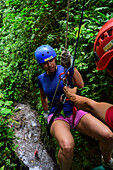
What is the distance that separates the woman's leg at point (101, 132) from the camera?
1.89m

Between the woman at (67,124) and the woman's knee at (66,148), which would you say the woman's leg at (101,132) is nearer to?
the woman at (67,124)

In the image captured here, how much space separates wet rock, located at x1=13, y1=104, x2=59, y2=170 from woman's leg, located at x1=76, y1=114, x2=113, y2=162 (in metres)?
1.74

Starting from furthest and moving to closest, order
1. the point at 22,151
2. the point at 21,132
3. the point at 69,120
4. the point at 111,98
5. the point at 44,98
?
the point at 21,132 < the point at 22,151 < the point at 44,98 < the point at 111,98 < the point at 69,120

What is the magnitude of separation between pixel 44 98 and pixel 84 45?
162cm

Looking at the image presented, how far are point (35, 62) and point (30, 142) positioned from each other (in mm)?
2838

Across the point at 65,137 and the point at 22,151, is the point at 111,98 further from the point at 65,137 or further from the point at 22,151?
the point at 22,151

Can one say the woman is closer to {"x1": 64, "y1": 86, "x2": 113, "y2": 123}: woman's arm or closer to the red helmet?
{"x1": 64, "y1": 86, "x2": 113, "y2": 123}: woman's arm

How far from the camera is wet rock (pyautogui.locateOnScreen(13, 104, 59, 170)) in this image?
3354 mm

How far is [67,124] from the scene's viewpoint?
7.57 feet

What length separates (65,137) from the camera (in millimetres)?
1998

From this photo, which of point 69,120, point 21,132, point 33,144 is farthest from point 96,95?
point 21,132

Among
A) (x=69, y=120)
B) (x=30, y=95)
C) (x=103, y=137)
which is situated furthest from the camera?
(x=30, y=95)

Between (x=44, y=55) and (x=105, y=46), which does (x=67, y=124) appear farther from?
(x=105, y=46)

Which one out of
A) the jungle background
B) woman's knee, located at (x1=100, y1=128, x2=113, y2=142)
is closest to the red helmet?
woman's knee, located at (x1=100, y1=128, x2=113, y2=142)
